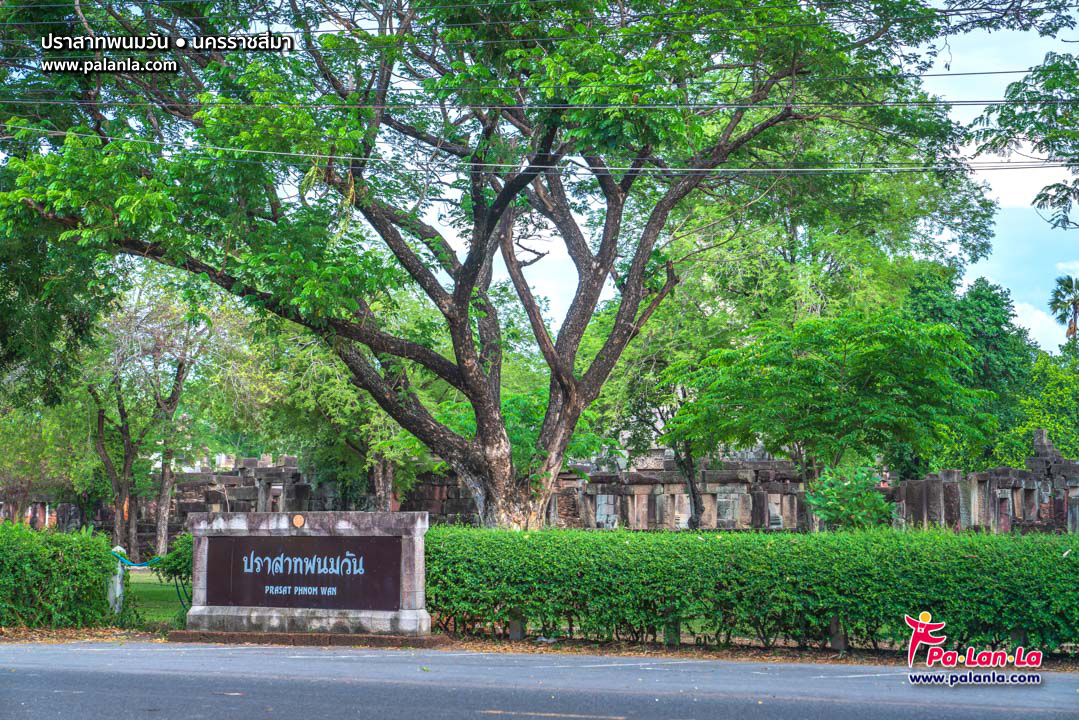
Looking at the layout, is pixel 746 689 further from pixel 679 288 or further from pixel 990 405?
pixel 990 405

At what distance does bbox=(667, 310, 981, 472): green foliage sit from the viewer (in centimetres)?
2133

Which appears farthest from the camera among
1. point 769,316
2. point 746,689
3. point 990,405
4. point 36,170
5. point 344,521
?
point 990,405

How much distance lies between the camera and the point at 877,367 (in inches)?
855

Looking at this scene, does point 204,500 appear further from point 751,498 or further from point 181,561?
point 181,561

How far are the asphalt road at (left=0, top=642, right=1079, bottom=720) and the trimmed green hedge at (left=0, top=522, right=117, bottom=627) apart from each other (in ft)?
8.05

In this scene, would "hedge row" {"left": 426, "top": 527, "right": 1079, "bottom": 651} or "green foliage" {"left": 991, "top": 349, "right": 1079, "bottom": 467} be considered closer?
"hedge row" {"left": 426, "top": 527, "right": 1079, "bottom": 651}

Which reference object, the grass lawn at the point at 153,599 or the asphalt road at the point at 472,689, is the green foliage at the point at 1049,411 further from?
the asphalt road at the point at 472,689

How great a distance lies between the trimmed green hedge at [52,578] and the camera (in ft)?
52.9

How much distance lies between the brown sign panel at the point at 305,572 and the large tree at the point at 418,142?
373 centimetres

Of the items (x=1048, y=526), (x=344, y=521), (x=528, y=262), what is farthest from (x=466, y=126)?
(x=1048, y=526)

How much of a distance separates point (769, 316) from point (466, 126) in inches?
543

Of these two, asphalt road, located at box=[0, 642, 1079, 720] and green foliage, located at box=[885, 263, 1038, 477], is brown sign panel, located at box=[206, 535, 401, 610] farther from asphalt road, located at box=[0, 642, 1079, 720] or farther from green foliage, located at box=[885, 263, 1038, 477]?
green foliage, located at box=[885, 263, 1038, 477]

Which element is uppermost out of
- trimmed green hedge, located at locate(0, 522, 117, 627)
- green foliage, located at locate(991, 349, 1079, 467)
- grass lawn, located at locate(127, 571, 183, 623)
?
green foliage, located at locate(991, 349, 1079, 467)

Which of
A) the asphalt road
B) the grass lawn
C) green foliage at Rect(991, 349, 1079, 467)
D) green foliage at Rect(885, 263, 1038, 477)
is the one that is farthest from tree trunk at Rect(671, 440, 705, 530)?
green foliage at Rect(991, 349, 1079, 467)
